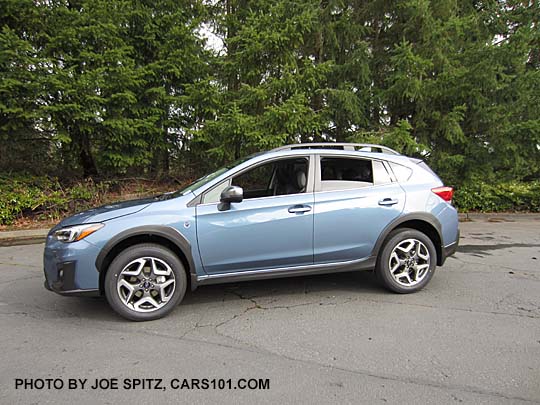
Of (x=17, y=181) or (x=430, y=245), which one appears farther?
(x=17, y=181)

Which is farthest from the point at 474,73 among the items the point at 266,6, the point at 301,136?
the point at 266,6

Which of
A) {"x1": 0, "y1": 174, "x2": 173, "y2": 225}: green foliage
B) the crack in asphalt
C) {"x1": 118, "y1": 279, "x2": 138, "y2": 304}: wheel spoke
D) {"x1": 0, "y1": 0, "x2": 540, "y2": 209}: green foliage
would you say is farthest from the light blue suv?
{"x1": 0, "y1": 174, "x2": 173, "y2": 225}: green foliage

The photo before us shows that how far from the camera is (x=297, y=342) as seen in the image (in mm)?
2678

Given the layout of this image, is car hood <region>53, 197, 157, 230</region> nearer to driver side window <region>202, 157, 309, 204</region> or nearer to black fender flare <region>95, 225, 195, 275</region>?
black fender flare <region>95, 225, 195, 275</region>

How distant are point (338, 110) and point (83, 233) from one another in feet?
24.0

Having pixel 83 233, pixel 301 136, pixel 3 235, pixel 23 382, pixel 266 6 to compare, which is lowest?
pixel 23 382

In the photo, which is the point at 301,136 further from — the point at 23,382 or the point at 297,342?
the point at 23,382

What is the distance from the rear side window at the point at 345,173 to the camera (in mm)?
3525

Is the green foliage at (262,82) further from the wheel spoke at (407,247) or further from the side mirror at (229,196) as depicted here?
the side mirror at (229,196)

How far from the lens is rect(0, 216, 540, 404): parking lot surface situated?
211cm

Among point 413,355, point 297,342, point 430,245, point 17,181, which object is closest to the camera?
point 413,355

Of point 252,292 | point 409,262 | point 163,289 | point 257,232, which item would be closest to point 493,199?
point 409,262

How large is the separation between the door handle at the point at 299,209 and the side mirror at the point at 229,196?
0.57m

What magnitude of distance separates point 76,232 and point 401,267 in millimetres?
3479
